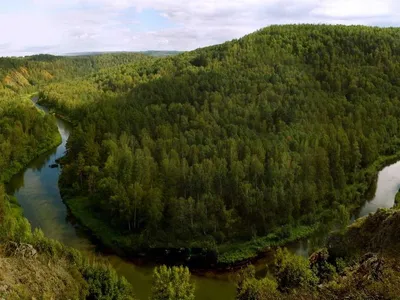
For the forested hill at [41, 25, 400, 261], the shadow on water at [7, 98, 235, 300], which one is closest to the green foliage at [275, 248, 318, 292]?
the shadow on water at [7, 98, 235, 300]

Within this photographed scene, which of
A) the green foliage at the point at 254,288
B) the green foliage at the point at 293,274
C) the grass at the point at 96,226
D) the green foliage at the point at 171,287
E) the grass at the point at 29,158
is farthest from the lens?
the grass at the point at 29,158

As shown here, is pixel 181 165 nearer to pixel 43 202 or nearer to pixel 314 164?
pixel 314 164

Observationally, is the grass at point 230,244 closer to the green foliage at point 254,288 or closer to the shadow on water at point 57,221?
the shadow on water at point 57,221

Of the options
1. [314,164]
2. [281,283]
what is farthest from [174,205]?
[314,164]

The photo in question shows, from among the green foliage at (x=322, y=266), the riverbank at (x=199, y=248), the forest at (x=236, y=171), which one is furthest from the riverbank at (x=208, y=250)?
the green foliage at (x=322, y=266)

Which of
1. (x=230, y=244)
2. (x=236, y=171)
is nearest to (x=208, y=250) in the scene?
(x=230, y=244)

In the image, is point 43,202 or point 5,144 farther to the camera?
point 5,144
